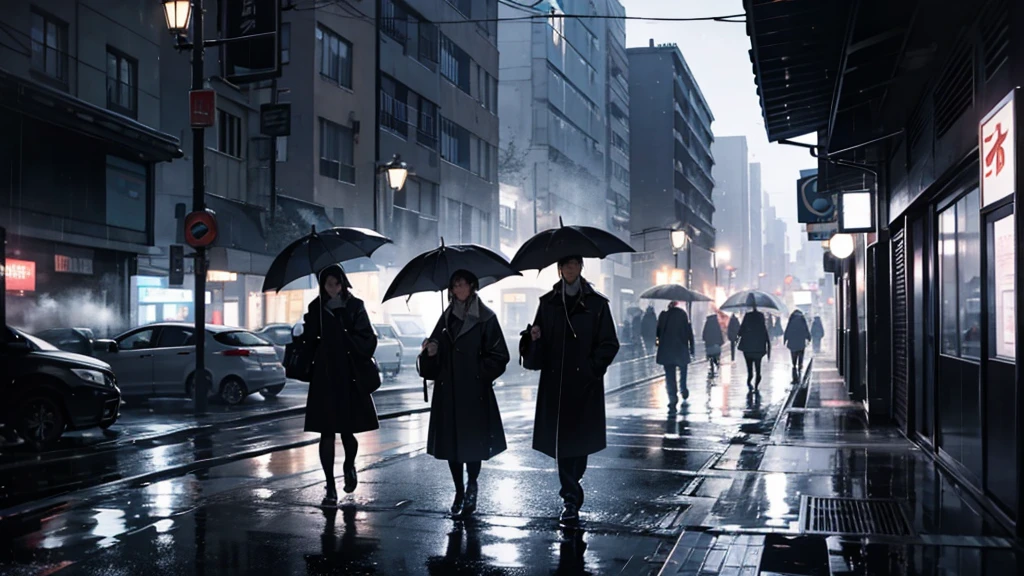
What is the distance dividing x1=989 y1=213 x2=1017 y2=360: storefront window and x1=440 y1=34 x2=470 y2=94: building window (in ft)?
131

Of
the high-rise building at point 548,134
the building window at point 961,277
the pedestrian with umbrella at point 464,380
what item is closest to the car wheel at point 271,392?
the pedestrian with umbrella at point 464,380

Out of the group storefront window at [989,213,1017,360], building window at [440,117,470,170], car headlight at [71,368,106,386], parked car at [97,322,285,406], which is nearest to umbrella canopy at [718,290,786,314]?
parked car at [97,322,285,406]

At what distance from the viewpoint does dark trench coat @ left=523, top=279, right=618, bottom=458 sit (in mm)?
8117

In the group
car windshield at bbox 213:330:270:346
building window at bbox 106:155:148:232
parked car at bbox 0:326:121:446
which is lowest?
parked car at bbox 0:326:121:446

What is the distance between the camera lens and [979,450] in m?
8.97

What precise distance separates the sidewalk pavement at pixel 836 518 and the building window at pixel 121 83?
17.5m

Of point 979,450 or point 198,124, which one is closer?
point 979,450

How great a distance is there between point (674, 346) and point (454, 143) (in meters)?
29.9

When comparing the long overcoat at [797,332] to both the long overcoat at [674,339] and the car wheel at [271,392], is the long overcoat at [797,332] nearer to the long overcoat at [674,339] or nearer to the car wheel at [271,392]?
the long overcoat at [674,339]

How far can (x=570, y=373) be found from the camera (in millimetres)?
8141

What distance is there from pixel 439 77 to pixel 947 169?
123ft

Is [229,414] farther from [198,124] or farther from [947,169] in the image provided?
[947,169]

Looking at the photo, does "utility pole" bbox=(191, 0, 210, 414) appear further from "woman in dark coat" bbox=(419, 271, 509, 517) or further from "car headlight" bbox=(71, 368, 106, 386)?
"woman in dark coat" bbox=(419, 271, 509, 517)

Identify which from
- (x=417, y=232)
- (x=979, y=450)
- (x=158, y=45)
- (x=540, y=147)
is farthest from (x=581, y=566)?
(x=540, y=147)
